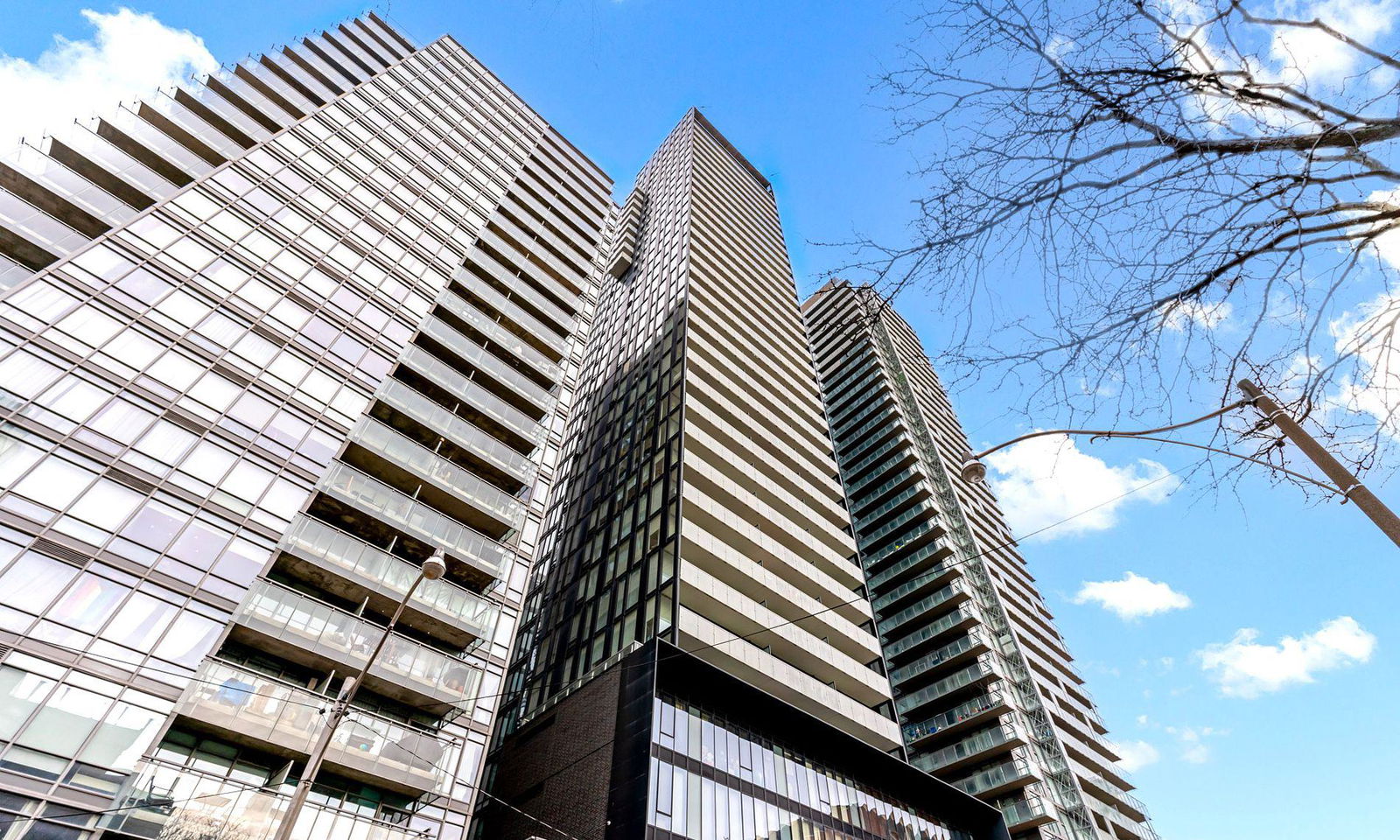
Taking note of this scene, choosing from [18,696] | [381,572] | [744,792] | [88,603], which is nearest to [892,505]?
[744,792]

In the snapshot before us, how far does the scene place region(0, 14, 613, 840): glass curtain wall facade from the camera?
47.4 ft

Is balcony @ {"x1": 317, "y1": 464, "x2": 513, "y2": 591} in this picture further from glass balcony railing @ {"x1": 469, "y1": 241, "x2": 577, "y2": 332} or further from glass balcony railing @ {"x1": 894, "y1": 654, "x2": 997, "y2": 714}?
glass balcony railing @ {"x1": 894, "y1": 654, "x2": 997, "y2": 714}

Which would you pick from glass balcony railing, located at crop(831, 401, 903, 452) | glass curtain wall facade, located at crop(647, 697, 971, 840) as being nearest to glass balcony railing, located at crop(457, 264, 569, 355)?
glass curtain wall facade, located at crop(647, 697, 971, 840)

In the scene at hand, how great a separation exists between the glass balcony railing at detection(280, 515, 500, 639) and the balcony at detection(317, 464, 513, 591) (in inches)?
42.9

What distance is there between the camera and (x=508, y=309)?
1344 inches

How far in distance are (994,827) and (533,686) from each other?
968 inches

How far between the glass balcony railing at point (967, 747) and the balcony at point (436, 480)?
33.2 meters

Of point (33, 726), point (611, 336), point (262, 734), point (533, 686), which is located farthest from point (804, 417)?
point (33, 726)

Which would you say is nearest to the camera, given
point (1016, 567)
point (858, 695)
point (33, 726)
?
point (33, 726)

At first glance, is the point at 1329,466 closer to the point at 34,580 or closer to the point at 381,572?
the point at 34,580

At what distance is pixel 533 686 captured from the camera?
34656 millimetres

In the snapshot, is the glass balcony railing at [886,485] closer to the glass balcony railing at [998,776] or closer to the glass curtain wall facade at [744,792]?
the glass balcony railing at [998,776]

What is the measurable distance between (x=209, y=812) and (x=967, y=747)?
41.2m

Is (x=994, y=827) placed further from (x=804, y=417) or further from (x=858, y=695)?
(x=804, y=417)
